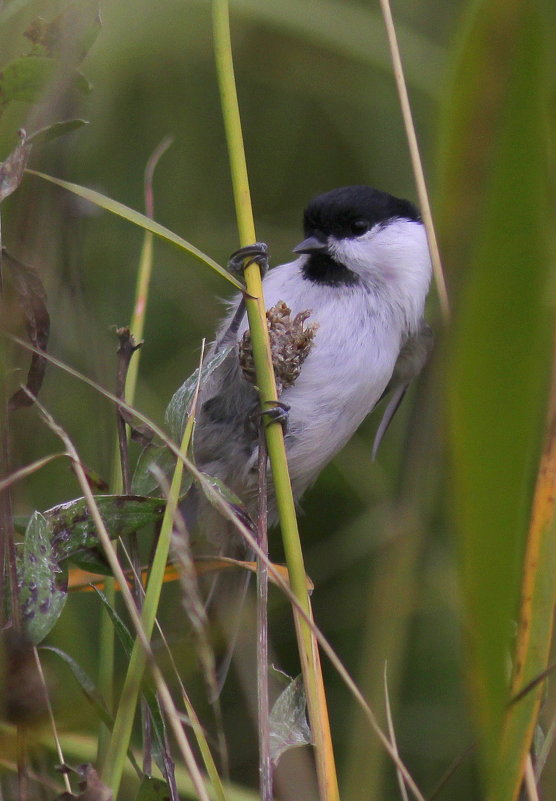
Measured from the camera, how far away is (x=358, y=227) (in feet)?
4.57

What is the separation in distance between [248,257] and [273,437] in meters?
0.19

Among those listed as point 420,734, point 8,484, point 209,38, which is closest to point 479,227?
point 8,484

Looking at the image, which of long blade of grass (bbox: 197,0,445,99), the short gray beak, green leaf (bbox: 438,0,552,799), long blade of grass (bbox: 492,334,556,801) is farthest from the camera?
long blade of grass (bbox: 197,0,445,99)

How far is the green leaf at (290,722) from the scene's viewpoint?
723mm

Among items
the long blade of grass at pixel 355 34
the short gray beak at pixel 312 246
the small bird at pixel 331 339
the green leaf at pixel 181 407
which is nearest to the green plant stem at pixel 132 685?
the green leaf at pixel 181 407

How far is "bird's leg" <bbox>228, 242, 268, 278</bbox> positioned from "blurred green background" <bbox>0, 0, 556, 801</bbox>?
0.67ft

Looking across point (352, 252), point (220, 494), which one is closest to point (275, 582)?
point (220, 494)

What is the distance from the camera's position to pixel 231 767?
1.47 metres

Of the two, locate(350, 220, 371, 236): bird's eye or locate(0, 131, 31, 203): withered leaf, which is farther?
locate(350, 220, 371, 236): bird's eye

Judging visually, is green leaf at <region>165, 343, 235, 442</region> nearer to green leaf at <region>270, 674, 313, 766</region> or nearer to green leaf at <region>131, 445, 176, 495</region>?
green leaf at <region>131, 445, 176, 495</region>

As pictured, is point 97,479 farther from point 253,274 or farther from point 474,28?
point 474,28

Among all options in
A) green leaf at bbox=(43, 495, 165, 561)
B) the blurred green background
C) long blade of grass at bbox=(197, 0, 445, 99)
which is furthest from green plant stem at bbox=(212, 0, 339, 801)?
long blade of grass at bbox=(197, 0, 445, 99)

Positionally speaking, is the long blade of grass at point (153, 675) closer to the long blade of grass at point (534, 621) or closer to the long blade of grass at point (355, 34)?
the long blade of grass at point (534, 621)

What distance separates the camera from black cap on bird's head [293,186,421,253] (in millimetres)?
1360
